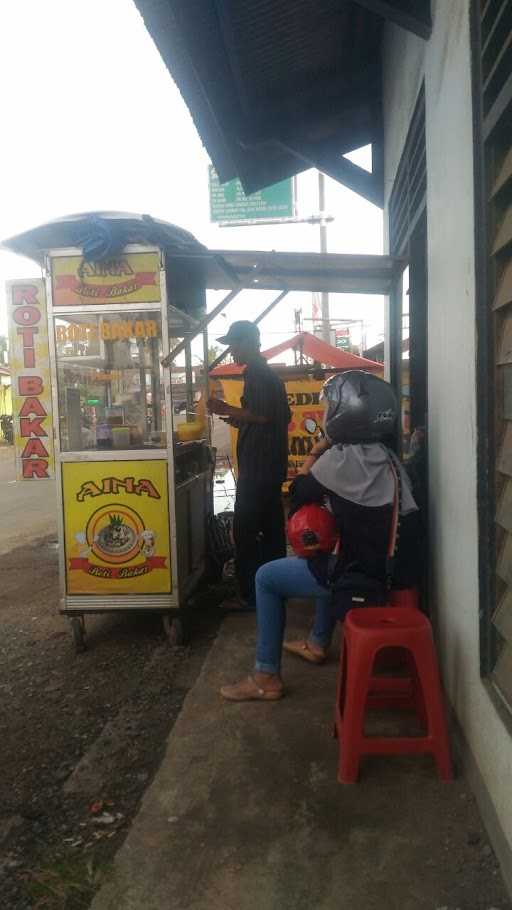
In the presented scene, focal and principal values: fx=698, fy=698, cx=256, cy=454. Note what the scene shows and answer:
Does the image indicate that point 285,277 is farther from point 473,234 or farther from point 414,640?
point 414,640

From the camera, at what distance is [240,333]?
15.3ft

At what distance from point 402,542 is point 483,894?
1212 millimetres

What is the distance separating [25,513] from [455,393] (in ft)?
28.0

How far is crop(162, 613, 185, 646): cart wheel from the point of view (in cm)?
427

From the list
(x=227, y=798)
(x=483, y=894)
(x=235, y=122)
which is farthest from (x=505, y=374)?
(x=235, y=122)

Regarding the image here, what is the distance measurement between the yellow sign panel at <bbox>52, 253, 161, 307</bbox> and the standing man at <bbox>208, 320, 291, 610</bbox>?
2.61ft

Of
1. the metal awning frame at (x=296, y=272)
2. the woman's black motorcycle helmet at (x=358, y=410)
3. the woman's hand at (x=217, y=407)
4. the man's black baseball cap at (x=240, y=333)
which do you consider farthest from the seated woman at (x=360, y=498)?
the man's black baseball cap at (x=240, y=333)

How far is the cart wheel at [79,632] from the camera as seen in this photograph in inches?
169

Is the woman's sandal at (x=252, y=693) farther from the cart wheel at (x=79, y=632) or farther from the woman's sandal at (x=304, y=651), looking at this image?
the cart wheel at (x=79, y=632)

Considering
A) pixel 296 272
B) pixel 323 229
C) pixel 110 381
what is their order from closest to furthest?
pixel 296 272 → pixel 110 381 → pixel 323 229

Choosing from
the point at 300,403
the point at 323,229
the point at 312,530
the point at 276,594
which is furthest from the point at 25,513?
the point at 323,229

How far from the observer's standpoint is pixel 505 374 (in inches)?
76.3

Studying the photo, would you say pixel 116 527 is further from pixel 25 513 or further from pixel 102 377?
pixel 25 513

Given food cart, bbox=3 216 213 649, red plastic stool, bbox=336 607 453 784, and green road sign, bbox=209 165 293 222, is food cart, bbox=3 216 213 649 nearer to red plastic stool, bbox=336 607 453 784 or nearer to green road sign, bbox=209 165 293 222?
red plastic stool, bbox=336 607 453 784
